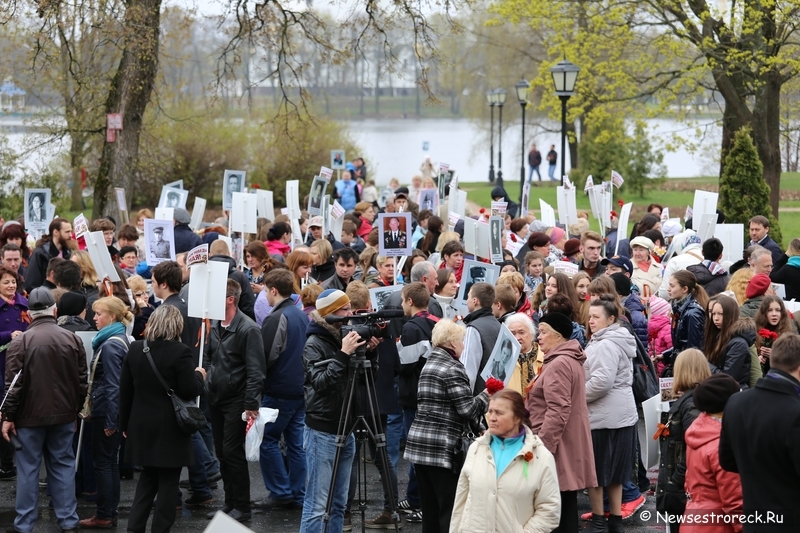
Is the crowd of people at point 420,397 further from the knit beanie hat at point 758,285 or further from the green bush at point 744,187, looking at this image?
the green bush at point 744,187

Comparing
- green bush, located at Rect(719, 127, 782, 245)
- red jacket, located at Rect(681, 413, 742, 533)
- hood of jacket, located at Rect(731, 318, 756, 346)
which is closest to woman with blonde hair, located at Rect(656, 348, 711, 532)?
red jacket, located at Rect(681, 413, 742, 533)

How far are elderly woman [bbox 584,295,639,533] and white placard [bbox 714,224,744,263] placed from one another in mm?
5928

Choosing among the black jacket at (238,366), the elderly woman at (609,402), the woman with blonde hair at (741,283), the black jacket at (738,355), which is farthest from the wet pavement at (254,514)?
the woman with blonde hair at (741,283)

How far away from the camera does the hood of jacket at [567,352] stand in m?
6.77

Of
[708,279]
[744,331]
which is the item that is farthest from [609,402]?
[708,279]

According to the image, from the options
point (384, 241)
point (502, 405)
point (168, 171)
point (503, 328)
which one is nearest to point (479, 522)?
point (502, 405)

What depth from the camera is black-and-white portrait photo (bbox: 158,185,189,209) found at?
1586cm

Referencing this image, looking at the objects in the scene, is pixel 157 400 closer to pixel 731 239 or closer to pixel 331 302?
pixel 331 302

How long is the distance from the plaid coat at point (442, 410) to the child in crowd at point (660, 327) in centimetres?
335

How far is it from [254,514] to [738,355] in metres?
4.07

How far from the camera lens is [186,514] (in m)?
8.40

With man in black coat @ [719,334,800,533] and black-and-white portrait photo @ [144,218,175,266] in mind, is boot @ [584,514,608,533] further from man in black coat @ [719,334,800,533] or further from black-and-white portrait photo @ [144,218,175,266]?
black-and-white portrait photo @ [144,218,175,266]

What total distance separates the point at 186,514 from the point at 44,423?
1492 mm

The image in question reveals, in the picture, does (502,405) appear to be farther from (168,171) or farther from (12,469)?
(168,171)
